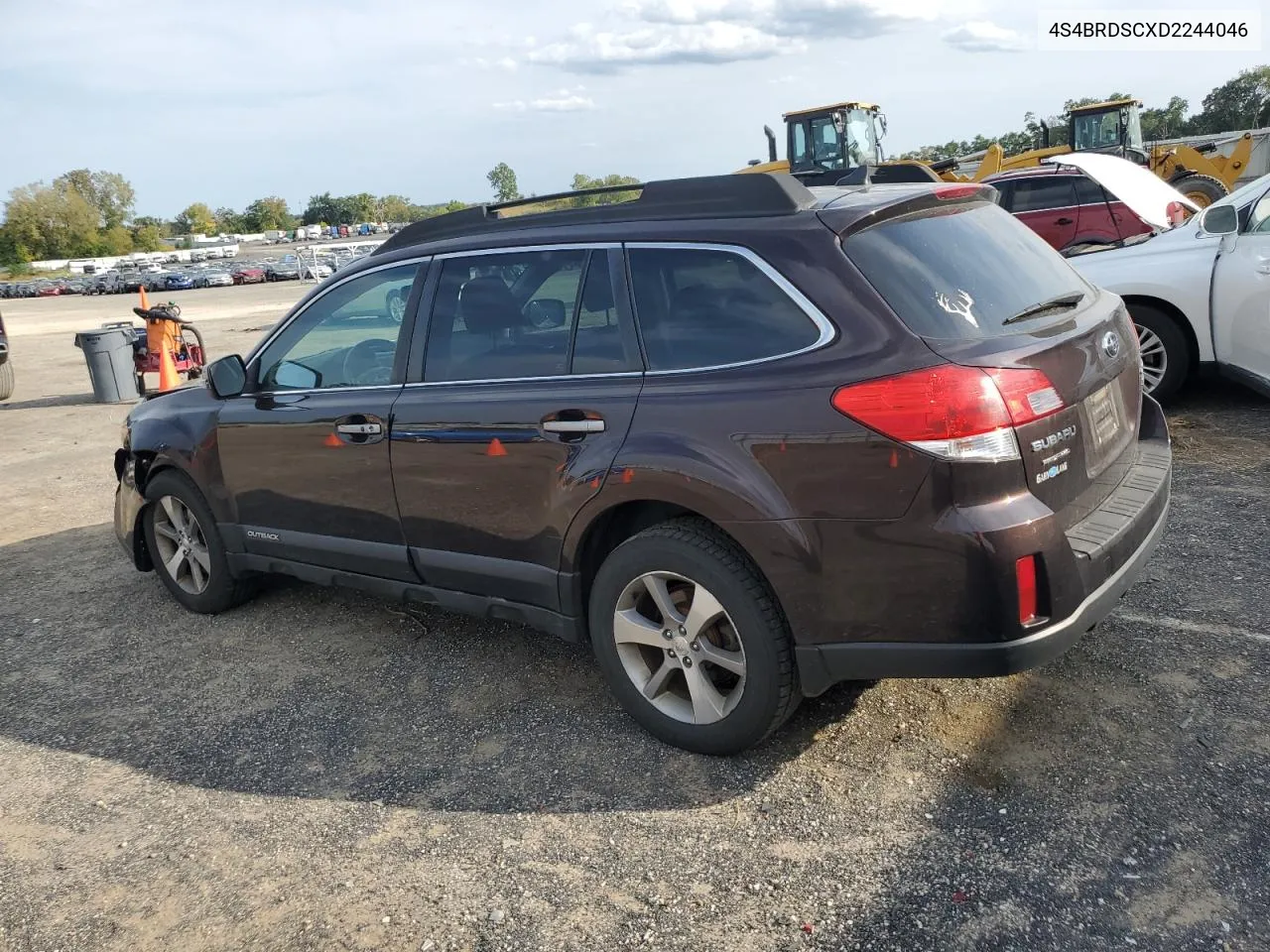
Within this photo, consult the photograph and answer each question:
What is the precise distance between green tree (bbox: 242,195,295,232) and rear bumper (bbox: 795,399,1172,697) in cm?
16412

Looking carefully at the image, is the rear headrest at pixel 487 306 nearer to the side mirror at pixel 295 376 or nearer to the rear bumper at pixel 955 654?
the side mirror at pixel 295 376

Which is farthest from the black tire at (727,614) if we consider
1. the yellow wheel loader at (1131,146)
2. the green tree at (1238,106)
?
the green tree at (1238,106)

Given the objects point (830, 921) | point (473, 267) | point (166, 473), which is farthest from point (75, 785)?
point (830, 921)

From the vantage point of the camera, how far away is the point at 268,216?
15525cm

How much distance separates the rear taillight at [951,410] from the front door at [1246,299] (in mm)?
4470

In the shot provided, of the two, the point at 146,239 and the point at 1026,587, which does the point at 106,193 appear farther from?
the point at 1026,587

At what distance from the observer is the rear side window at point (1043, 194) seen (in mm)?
12211

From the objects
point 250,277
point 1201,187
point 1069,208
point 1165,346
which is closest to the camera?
point 1165,346

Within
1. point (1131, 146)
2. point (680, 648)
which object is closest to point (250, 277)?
point (1131, 146)

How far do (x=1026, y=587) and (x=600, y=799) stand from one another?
4.74 feet

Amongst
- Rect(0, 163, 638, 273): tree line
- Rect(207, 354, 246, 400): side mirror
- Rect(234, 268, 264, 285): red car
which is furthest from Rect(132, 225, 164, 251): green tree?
Rect(207, 354, 246, 400): side mirror

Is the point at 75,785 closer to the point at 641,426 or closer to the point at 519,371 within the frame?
the point at 519,371

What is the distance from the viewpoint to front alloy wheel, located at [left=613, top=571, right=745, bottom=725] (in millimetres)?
3205

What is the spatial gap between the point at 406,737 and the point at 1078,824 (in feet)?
7.36
